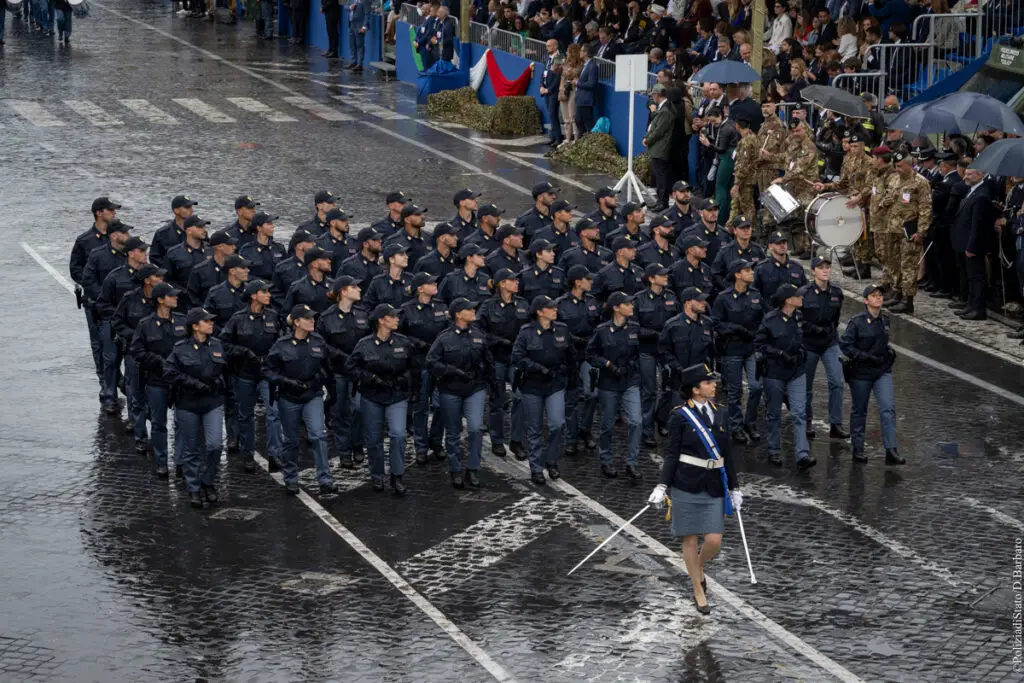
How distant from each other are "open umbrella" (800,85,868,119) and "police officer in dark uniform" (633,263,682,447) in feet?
23.5

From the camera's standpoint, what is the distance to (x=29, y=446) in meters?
16.5

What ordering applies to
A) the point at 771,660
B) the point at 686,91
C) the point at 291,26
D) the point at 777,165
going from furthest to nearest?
the point at 291,26, the point at 686,91, the point at 777,165, the point at 771,660

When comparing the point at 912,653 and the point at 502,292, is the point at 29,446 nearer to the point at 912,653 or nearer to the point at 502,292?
the point at 502,292

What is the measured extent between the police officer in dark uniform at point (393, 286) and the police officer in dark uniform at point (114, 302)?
2100mm

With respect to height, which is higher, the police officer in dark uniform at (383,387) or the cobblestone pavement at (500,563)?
the police officer in dark uniform at (383,387)

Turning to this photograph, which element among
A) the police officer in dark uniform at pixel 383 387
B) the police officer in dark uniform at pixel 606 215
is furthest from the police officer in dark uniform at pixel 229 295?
the police officer in dark uniform at pixel 606 215

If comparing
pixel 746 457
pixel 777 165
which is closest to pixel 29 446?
pixel 746 457

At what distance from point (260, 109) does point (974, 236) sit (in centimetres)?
1845

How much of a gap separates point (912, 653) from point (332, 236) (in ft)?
28.9

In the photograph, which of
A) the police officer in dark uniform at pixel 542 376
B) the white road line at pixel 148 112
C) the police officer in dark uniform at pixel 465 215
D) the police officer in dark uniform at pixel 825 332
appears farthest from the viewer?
the white road line at pixel 148 112

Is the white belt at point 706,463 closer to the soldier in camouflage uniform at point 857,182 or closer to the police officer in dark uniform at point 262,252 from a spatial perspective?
the police officer in dark uniform at point 262,252

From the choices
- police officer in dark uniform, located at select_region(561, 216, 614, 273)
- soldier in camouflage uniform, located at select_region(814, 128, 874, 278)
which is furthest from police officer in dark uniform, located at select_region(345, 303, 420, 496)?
soldier in camouflage uniform, located at select_region(814, 128, 874, 278)

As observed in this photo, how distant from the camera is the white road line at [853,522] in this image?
13656 mm

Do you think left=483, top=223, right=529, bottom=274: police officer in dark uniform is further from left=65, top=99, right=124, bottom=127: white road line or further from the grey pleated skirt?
left=65, top=99, right=124, bottom=127: white road line
